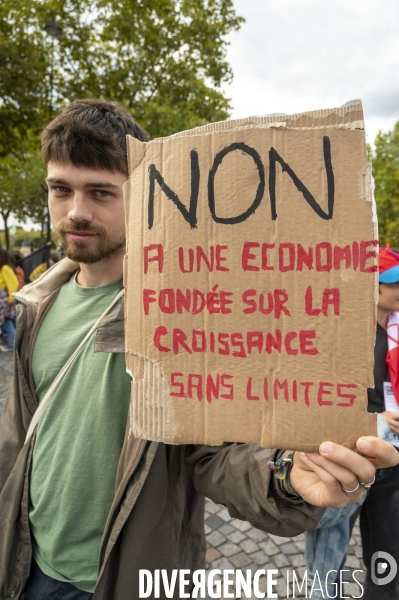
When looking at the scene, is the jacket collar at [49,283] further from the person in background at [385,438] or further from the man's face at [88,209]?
the person in background at [385,438]

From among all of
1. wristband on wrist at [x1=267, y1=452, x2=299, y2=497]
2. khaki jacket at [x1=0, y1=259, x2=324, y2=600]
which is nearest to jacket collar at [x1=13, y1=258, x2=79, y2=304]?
khaki jacket at [x1=0, y1=259, x2=324, y2=600]

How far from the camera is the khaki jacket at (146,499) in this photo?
44.2 inches

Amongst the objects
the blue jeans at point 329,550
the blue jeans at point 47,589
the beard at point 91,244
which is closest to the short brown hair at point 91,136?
the beard at point 91,244

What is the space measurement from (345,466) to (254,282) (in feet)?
1.45

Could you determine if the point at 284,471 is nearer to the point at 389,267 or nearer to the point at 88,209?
the point at 88,209

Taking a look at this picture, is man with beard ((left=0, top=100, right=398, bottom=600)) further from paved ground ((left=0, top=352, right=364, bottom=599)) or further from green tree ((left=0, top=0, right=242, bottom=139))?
green tree ((left=0, top=0, right=242, bottom=139))

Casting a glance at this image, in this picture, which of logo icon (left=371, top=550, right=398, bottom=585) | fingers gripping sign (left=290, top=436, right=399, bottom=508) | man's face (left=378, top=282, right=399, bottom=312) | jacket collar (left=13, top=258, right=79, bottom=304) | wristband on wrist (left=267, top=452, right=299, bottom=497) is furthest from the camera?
man's face (left=378, top=282, right=399, bottom=312)

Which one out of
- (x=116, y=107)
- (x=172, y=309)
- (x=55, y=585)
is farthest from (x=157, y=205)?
(x=55, y=585)

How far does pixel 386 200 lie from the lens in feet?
66.8

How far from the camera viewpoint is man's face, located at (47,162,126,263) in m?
1.39

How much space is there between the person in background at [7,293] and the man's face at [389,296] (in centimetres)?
673

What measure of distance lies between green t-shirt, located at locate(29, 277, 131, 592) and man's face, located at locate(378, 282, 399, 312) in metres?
1.71

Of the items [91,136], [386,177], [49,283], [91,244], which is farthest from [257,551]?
[386,177]

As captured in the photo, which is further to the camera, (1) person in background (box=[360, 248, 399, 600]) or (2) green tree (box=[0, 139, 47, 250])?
(2) green tree (box=[0, 139, 47, 250])
